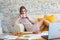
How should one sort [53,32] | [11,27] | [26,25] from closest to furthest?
[53,32] < [26,25] < [11,27]

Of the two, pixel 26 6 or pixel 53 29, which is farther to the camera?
pixel 26 6

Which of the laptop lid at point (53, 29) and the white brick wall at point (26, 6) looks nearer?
the laptop lid at point (53, 29)

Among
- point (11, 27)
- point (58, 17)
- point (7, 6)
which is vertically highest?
point (7, 6)

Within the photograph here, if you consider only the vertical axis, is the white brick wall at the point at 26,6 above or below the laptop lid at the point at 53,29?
above

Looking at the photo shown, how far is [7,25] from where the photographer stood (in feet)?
16.0

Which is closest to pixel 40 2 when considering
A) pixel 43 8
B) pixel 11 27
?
pixel 43 8

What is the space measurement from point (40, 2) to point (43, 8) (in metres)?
0.22

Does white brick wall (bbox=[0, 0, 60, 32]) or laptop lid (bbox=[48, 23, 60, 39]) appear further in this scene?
white brick wall (bbox=[0, 0, 60, 32])

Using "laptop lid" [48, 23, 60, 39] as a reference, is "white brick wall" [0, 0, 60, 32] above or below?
above

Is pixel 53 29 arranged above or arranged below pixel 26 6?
below

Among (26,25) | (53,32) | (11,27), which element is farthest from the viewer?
(11,27)

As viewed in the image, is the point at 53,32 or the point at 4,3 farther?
the point at 4,3

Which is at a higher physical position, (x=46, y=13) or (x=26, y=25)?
(x=46, y=13)

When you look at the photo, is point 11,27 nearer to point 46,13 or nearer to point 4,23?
point 4,23
